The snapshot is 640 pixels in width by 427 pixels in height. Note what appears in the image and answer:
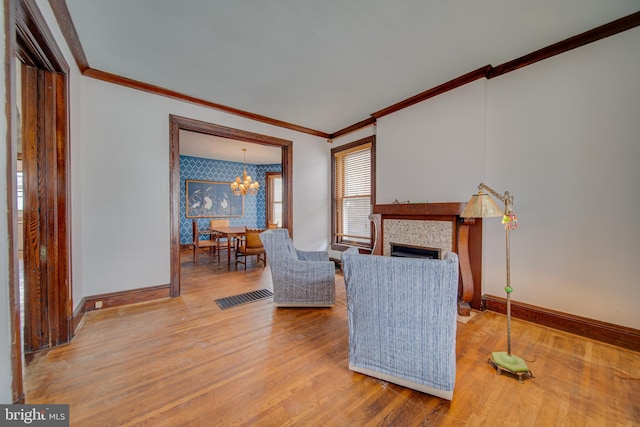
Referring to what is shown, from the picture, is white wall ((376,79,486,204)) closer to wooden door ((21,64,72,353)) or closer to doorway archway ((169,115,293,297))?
doorway archway ((169,115,293,297))

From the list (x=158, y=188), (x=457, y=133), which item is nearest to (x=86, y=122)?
(x=158, y=188)

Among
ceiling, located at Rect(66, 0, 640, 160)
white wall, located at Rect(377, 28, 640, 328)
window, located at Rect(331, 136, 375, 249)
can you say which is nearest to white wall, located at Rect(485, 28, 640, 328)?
white wall, located at Rect(377, 28, 640, 328)

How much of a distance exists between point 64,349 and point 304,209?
3.46m

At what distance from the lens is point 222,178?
738cm

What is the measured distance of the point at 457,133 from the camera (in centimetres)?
297

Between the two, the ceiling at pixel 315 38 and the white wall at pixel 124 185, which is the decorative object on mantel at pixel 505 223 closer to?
the ceiling at pixel 315 38

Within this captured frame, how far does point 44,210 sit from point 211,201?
528 centimetres

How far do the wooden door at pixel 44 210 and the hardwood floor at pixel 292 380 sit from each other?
256 mm

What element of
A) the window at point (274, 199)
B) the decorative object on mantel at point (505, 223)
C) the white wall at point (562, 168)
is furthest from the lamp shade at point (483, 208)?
the window at point (274, 199)

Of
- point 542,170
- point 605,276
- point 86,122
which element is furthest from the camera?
point 86,122

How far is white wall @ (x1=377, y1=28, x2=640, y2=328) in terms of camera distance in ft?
6.76

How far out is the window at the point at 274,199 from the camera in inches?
314

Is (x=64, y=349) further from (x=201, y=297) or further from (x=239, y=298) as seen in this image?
(x=239, y=298)

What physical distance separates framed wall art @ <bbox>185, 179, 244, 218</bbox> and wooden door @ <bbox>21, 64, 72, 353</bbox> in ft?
16.2
